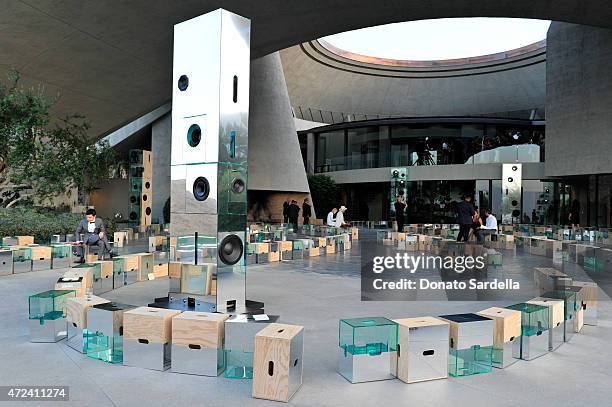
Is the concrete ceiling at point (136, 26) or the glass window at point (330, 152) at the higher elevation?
the concrete ceiling at point (136, 26)

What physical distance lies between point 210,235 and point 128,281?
152 inches

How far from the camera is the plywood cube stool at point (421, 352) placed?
416 cm

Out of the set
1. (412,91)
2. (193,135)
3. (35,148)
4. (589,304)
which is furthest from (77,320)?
(412,91)

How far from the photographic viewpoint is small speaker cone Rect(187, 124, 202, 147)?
6610 mm

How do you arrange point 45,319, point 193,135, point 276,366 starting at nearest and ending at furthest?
point 276,366
point 45,319
point 193,135

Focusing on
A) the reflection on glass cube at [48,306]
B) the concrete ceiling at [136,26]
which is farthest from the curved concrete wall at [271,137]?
the reflection on glass cube at [48,306]

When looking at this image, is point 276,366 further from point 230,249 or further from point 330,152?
point 330,152

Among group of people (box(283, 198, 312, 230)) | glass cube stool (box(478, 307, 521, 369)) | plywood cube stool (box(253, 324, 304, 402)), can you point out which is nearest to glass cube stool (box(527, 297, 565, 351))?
glass cube stool (box(478, 307, 521, 369))

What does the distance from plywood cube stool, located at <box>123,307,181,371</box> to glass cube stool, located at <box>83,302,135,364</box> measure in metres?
0.10

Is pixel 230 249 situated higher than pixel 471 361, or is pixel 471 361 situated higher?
pixel 230 249

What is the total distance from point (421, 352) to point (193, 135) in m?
4.22

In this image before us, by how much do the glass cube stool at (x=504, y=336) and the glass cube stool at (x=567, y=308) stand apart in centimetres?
116

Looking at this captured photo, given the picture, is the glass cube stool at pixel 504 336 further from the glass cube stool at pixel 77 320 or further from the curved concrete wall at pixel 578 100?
the curved concrete wall at pixel 578 100

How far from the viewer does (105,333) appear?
4637 millimetres
